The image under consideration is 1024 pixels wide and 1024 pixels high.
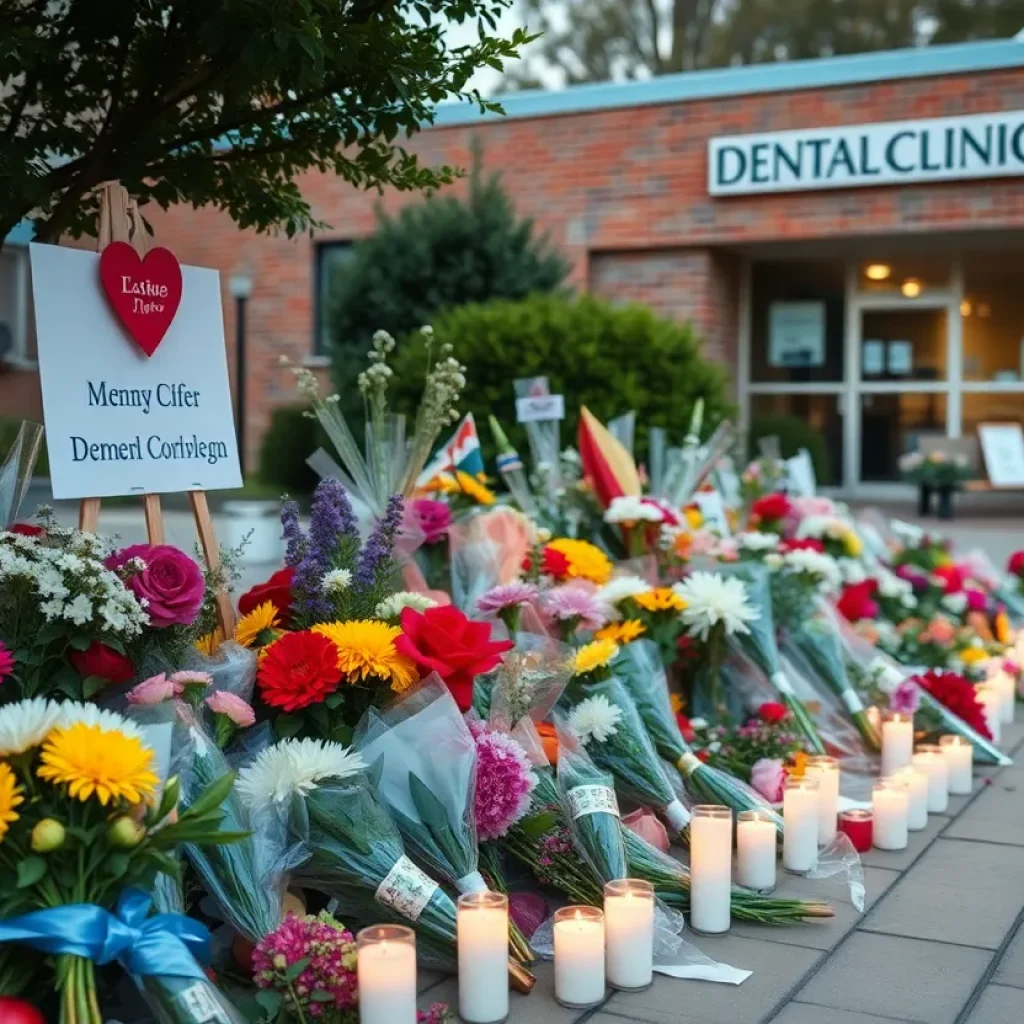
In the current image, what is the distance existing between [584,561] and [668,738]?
0.75 metres

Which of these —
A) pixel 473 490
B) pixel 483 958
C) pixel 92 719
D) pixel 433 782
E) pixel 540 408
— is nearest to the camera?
pixel 92 719

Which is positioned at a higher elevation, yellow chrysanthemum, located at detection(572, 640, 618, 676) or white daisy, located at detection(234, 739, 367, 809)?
yellow chrysanthemum, located at detection(572, 640, 618, 676)

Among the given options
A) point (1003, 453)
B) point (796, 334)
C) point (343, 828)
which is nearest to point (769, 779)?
point (343, 828)

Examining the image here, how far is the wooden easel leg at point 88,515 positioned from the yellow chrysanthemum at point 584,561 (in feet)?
5.18

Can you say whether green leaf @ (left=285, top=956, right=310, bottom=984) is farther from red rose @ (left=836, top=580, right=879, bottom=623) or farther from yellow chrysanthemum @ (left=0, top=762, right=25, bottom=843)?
red rose @ (left=836, top=580, right=879, bottom=623)

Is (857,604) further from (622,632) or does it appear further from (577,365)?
(577,365)

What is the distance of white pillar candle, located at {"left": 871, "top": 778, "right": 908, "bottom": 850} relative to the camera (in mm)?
3514

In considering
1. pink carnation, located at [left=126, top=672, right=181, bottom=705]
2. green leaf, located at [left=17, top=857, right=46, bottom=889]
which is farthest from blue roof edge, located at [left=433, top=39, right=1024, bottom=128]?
green leaf, located at [left=17, top=857, right=46, bottom=889]

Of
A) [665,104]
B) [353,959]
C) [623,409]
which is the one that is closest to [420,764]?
[353,959]

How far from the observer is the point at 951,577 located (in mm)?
6461

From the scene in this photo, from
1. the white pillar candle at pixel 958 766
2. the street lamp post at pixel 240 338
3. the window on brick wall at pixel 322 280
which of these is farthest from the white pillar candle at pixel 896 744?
the window on brick wall at pixel 322 280

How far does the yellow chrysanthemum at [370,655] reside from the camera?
8.81 feet

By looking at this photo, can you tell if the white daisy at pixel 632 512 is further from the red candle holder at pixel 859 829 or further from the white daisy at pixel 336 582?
the white daisy at pixel 336 582

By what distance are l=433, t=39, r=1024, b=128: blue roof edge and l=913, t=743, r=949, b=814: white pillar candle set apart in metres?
8.15
